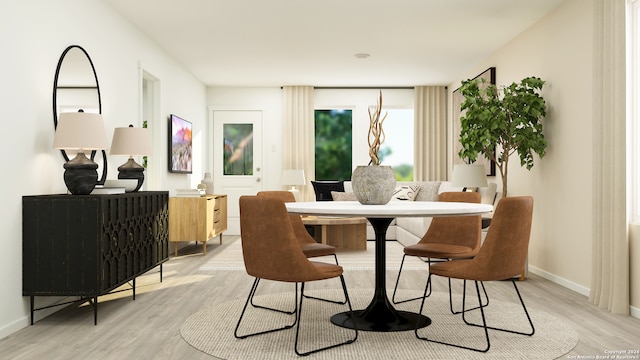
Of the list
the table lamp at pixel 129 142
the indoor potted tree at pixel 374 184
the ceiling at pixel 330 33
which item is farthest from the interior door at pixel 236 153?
the indoor potted tree at pixel 374 184

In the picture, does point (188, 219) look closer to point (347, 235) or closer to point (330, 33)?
point (347, 235)

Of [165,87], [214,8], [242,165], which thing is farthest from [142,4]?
[242,165]

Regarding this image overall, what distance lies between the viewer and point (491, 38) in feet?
19.4

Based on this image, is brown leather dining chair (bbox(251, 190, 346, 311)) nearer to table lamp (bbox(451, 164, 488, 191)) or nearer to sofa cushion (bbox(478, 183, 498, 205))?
table lamp (bbox(451, 164, 488, 191))

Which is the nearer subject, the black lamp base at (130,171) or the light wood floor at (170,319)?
the light wood floor at (170,319)

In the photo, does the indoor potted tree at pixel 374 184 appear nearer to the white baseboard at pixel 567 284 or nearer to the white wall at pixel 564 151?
the white baseboard at pixel 567 284

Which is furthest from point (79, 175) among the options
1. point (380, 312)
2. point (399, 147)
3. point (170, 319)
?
point (399, 147)

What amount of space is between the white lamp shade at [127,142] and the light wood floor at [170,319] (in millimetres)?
1159

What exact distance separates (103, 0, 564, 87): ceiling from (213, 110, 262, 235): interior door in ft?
3.63

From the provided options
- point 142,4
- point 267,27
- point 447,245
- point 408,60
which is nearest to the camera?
point 447,245

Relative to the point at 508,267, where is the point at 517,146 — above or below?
above

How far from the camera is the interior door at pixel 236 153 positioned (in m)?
9.07

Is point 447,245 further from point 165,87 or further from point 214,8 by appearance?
point 165,87

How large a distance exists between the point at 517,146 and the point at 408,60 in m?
2.50
